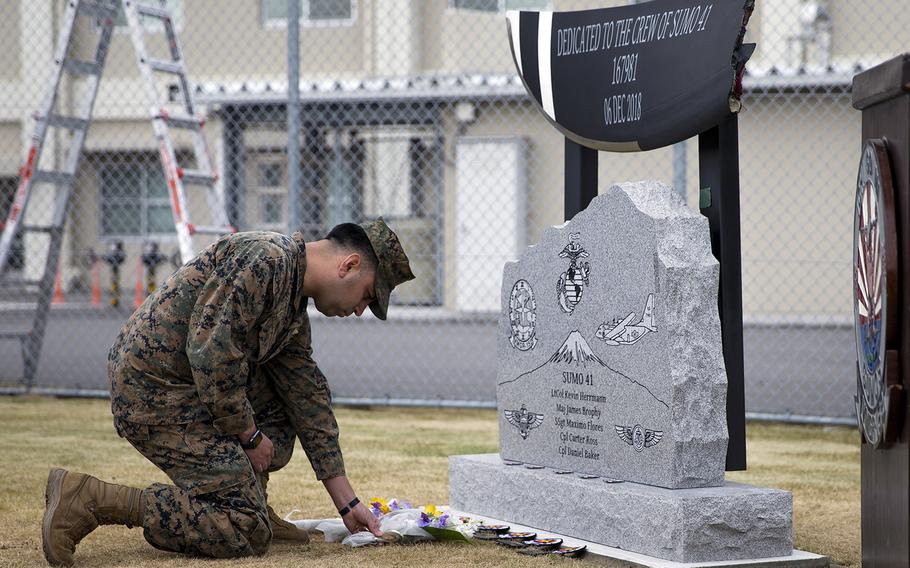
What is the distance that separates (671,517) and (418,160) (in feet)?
49.4

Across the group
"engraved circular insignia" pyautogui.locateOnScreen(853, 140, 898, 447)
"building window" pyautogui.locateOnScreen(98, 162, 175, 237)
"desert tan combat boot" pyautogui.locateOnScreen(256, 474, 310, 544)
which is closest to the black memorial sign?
"engraved circular insignia" pyautogui.locateOnScreen(853, 140, 898, 447)

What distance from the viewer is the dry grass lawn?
4301 mm

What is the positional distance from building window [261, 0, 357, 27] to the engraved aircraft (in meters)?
15.8

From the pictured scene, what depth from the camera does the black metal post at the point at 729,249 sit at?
4531 mm

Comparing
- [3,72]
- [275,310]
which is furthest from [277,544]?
[3,72]

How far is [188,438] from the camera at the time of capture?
13.5ft

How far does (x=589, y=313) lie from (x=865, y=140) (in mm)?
1442

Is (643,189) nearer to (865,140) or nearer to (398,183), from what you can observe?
(865,140)

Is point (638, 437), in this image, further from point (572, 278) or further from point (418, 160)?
point (418, 160)

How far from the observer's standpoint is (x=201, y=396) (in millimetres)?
4012

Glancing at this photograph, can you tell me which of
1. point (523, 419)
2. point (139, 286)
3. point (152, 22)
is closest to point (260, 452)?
point (523, 419)

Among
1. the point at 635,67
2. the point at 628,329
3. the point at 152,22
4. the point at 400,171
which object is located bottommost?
the point at 628,329

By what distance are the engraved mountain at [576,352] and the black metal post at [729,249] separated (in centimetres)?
50

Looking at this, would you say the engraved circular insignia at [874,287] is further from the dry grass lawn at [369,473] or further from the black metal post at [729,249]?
the dry grass lawn at [369,473]
